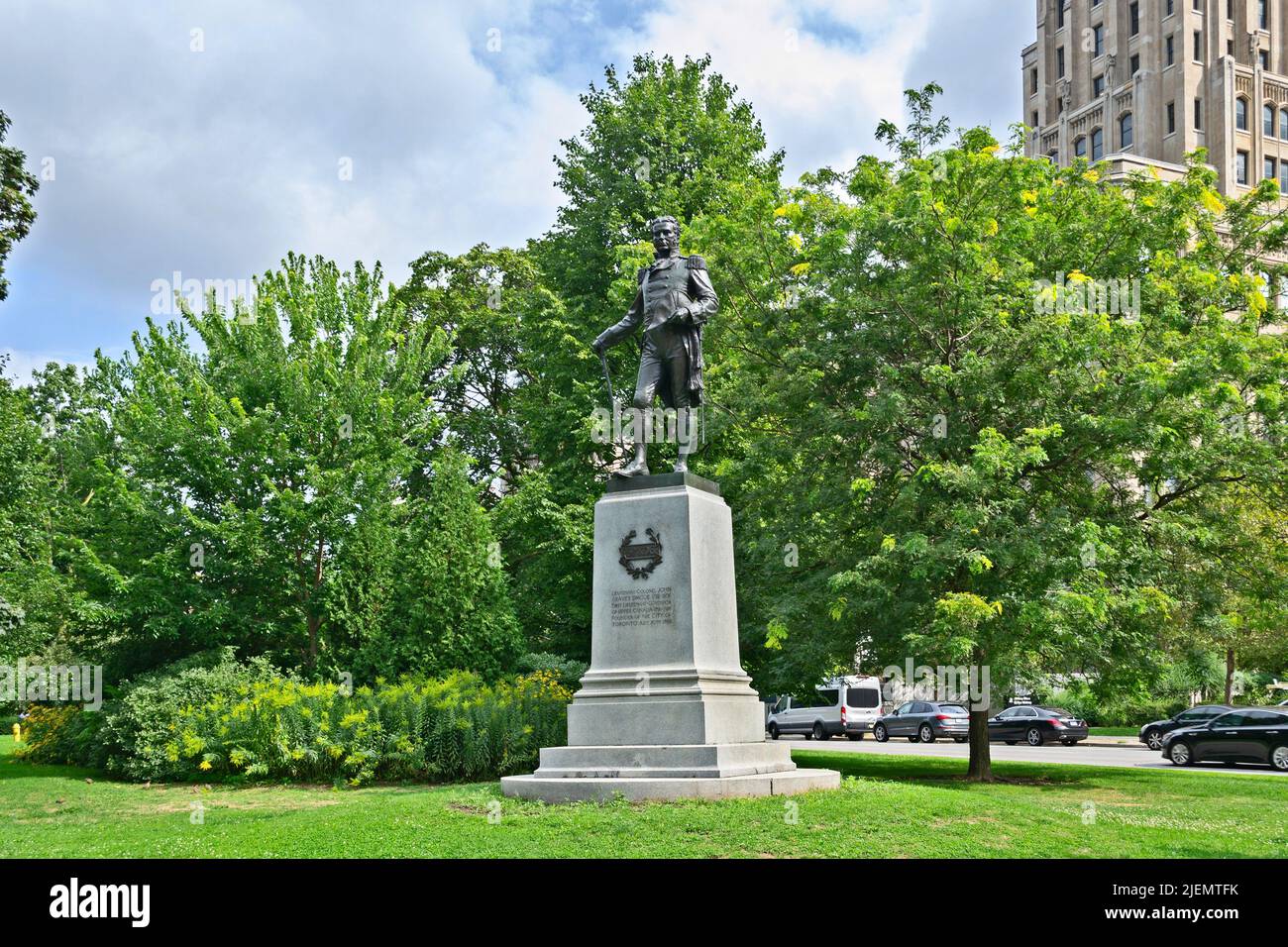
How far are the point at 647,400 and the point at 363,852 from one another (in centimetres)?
693

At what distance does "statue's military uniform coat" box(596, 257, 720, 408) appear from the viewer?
1412 cm

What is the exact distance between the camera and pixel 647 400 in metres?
14.2

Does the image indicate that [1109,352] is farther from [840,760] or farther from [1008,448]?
[840,760]

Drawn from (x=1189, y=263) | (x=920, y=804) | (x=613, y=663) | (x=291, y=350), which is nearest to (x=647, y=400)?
(x=613, y=663)

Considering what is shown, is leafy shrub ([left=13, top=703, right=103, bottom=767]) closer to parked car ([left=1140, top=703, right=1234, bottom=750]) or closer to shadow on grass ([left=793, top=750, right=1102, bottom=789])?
shadow on grass ([left=793, top=750, right=1102, bottom=789])

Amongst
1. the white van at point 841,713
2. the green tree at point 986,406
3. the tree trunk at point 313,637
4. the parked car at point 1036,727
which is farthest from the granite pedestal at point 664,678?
the white van at point 841,713

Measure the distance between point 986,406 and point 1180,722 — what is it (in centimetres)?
1796

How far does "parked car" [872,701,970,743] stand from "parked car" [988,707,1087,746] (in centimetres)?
244

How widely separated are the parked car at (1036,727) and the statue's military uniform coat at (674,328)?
93.4 ft

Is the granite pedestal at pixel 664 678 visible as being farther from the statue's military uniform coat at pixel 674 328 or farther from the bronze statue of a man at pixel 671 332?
the statue's military uniform coat at pixel 674 328

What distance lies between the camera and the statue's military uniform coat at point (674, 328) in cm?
1412

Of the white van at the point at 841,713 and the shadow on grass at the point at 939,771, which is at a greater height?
the shadow on grass at the point at 939,771

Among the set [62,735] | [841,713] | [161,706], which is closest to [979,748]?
[161,706]

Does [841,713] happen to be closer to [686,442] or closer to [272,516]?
[272,516]
